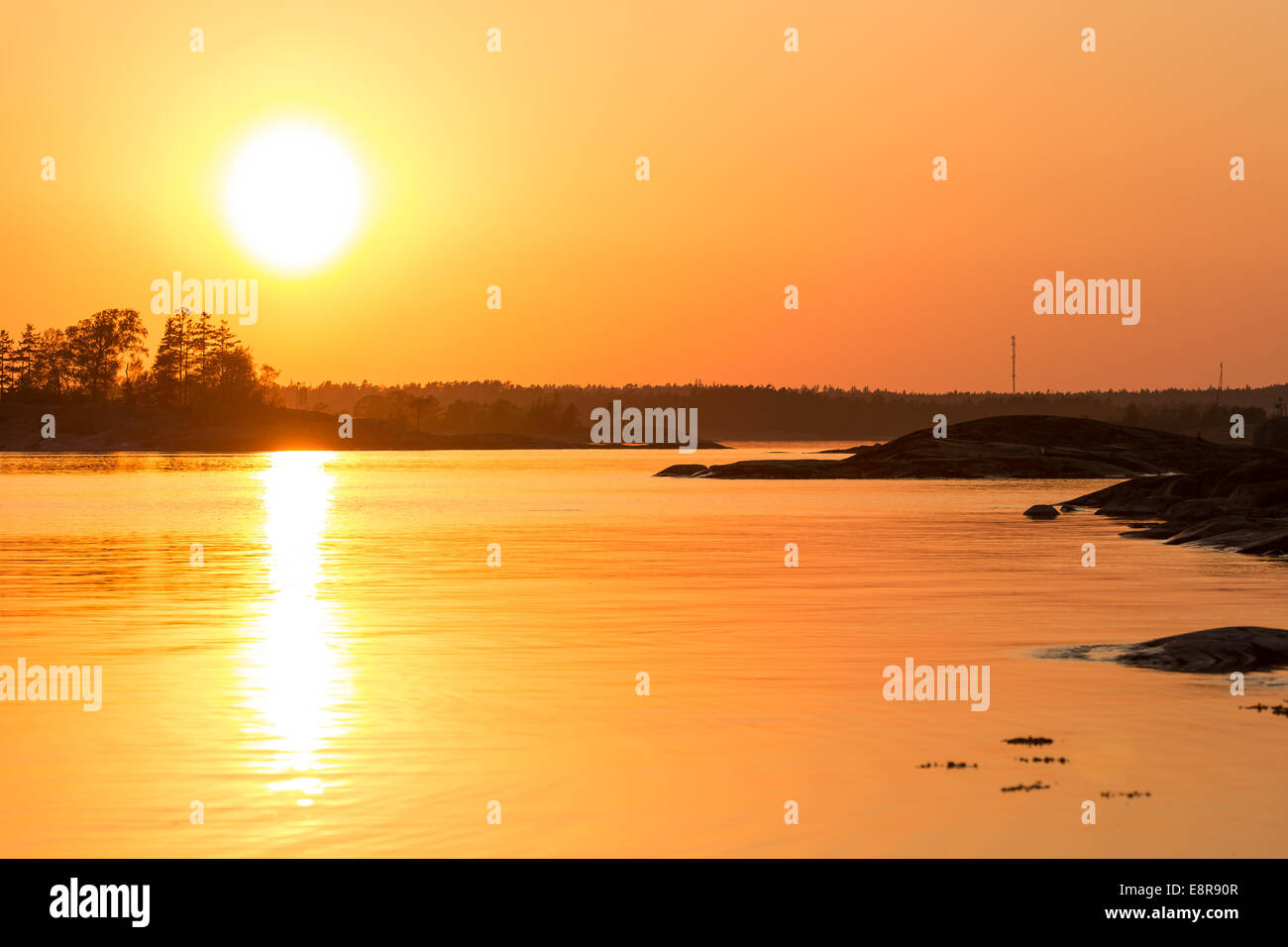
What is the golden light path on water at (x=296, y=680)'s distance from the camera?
1847 cm

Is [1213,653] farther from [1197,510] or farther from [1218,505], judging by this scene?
[1218,505]

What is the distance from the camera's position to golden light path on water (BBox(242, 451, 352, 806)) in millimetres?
18469

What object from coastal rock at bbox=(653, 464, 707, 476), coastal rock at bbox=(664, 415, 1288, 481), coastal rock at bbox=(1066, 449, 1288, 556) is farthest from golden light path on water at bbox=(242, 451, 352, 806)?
coastal rock at bbox=(653, 464, 707, 476)

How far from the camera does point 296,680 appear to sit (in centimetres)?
2556

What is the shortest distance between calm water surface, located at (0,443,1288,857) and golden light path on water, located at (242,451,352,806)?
10 centimetres

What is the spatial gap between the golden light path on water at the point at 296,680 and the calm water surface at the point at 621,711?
4.0 inches

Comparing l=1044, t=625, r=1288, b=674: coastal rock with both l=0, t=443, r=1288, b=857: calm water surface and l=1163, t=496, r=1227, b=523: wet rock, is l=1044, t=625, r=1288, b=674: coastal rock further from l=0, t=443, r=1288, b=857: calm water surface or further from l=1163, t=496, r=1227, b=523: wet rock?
l=1163, t=496, r=1227, b=523: wet rock

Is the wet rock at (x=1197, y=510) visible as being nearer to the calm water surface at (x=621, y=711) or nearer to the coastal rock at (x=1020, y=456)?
the calm water surface at (x=621, y=711)

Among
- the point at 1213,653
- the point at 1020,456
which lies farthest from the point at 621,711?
the point at 1020,456

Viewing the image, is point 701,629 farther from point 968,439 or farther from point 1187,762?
point 968,439

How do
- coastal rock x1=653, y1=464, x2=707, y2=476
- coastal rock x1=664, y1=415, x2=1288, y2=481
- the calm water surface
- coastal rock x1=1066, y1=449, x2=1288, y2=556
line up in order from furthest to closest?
coastal rock x1=653, y1=464, x2=707, y2=476, coastal rock x1=664, y1=415, x2=1288, y2=481, coastal rock x1=1066, y1=449, x2=1288, y2=556, the calm water surface

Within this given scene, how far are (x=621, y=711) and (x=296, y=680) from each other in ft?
20.4
